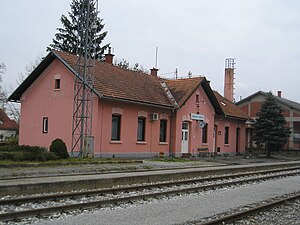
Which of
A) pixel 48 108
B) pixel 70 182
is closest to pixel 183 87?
pixel 48 108

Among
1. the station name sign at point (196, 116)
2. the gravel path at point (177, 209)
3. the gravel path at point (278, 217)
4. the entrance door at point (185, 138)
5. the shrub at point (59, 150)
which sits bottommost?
the gravel path at point (278, 217)

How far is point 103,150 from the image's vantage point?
77.8 feet

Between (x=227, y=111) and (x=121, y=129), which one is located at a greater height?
(x=227, y=111)

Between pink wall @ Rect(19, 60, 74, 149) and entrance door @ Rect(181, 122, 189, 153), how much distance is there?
29.3 feet

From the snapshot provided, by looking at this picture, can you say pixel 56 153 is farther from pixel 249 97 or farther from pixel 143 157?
pixel 249 97

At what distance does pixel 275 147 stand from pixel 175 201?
87.0ft

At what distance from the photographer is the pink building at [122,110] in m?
24.3

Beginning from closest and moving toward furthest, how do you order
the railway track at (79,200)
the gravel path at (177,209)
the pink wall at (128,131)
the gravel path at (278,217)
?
the gravel path at (177,209) < the railway track at (79,200) < the gravel path at (278,217) < the pink wall at (128,131)

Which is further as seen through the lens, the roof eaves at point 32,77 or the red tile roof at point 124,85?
the roof eaves at point 32,77

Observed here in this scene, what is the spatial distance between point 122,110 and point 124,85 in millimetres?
2062

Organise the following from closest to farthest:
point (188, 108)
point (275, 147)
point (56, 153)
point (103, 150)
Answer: point (56, 153), point (103, 150), point (188, 108), point (275, 147)

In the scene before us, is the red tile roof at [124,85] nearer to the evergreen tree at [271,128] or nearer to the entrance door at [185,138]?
the entrance door at [185,138]

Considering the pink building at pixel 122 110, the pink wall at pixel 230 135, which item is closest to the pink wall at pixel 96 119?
the pink building at pixel 122 110

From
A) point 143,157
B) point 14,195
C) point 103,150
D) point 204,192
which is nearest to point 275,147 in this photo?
point 143,157
